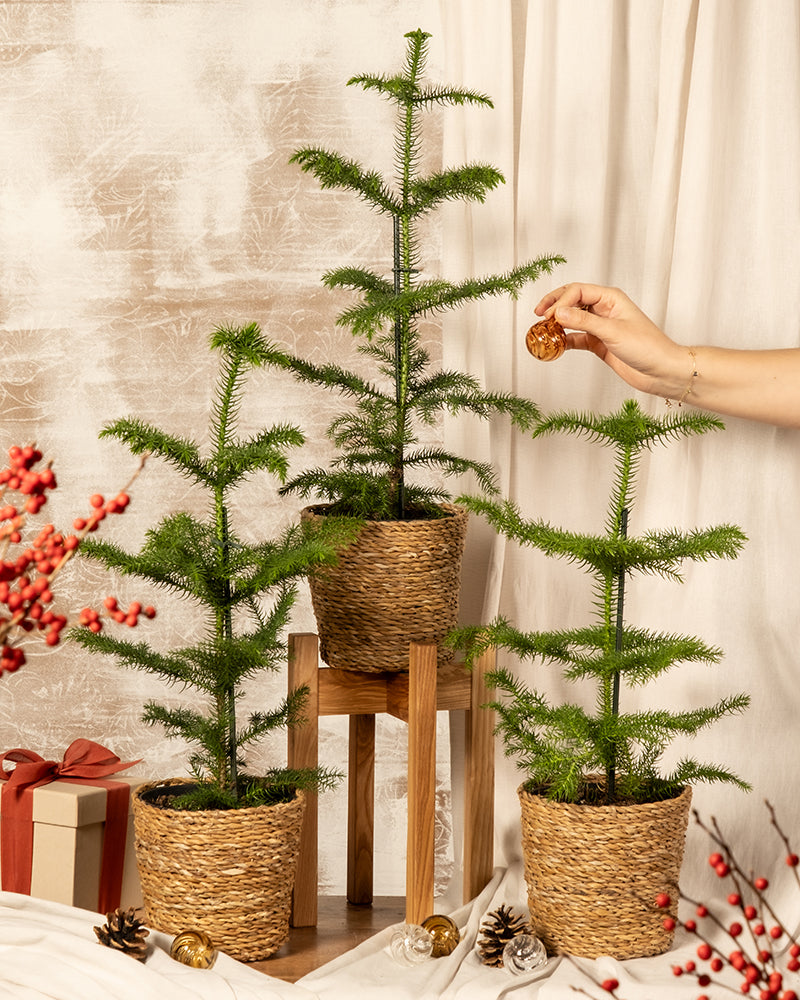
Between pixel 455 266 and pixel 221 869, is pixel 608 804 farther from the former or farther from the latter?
pixel 455 266

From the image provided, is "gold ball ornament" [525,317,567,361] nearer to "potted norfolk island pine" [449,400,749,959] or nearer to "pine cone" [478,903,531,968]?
"potted norfolk island pine" [449,400,749,959]

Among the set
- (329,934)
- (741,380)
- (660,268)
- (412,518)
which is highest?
(660,268)

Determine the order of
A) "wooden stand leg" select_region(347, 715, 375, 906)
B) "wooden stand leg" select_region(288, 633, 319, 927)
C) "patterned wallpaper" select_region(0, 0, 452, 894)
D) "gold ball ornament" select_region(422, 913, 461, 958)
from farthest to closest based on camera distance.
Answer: "patterned wallpaper" select_region(0, 0, 452, 894) < "wooden stand leg" select_region(347, 715, 375, 906) < "wooden stand leg" select_region(288, 633, 319, 927) < "gold ball ornament" select_region(422, 913, 461, 958)

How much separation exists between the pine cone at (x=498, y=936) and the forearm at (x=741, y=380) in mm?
686

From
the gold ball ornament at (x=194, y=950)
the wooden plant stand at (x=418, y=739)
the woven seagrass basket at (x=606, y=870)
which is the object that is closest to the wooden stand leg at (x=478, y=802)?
the wooden plant stand at (x=418, y=739)

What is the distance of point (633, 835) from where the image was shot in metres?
1.28

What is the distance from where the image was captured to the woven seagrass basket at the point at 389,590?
1440 millimetres

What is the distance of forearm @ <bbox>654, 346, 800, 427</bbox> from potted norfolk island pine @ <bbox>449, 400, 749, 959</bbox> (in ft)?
0.43

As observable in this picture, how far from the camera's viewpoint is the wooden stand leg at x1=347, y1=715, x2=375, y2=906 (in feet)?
5.55

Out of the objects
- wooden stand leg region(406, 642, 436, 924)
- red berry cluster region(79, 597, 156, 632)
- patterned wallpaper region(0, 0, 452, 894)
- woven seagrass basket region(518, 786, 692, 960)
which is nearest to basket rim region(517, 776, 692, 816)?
woven seagrass basket region(518, 786, 692, 960)

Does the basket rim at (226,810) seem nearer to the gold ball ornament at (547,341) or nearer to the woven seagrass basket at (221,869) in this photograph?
the woven seagrass basket at (221,869)

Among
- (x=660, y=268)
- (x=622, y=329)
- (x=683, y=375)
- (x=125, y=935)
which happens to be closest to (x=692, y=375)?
(x=683, y=375)

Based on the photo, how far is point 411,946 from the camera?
134cm

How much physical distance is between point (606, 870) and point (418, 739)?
0.90 feet
